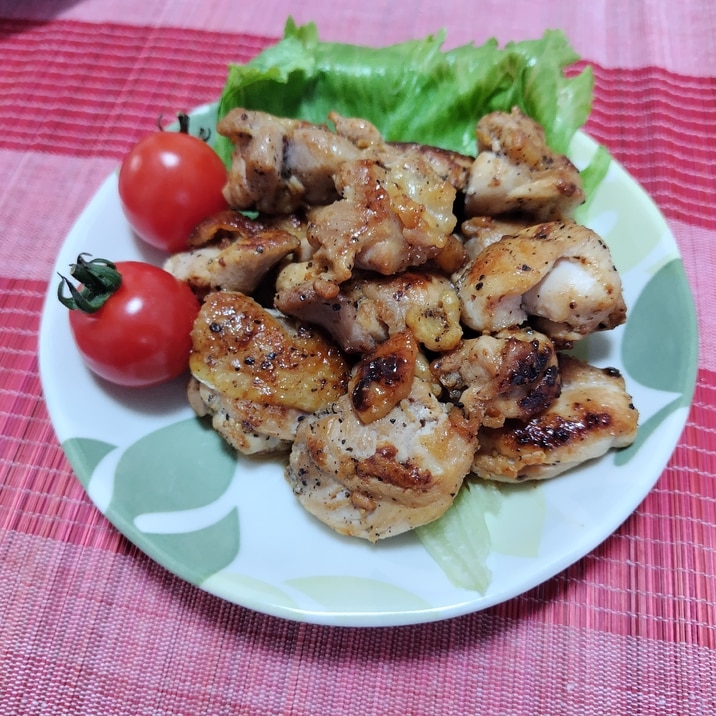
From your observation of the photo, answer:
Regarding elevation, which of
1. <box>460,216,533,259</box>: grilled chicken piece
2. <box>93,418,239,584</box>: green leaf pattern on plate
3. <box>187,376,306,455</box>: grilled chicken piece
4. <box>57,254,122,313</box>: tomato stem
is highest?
<box>460,216,533,259</box>: grilled chicken piece

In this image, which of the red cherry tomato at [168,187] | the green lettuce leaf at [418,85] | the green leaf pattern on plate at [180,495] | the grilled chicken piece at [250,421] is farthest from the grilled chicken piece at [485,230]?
Answer: the green leaf pattern on plate at [180,495]

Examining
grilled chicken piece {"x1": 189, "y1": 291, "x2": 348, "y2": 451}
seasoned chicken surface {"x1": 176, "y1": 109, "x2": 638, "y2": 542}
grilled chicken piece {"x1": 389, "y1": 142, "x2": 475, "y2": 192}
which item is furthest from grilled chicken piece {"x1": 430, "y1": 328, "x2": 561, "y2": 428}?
grilled chicken piece {"x1": 389, "y1": 142, "x2": 475, "y2": 192}

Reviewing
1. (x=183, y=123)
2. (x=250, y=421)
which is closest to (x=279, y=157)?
(x=183, y=123)

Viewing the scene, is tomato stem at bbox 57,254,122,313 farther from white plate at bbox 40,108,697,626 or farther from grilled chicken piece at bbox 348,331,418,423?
grilled chicken piece at bbox 348,331,418,423

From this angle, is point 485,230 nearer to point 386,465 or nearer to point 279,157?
point 279,157

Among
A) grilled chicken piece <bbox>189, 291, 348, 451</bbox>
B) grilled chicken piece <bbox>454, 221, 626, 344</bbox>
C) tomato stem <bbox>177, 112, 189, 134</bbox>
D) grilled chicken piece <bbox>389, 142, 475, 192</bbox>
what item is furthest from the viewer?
tomato stem <bbox>177, 112, 189, 134</bbox>

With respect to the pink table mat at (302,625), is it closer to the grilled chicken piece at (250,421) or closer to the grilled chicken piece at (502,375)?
the grilled chicken piece at (250,421)
